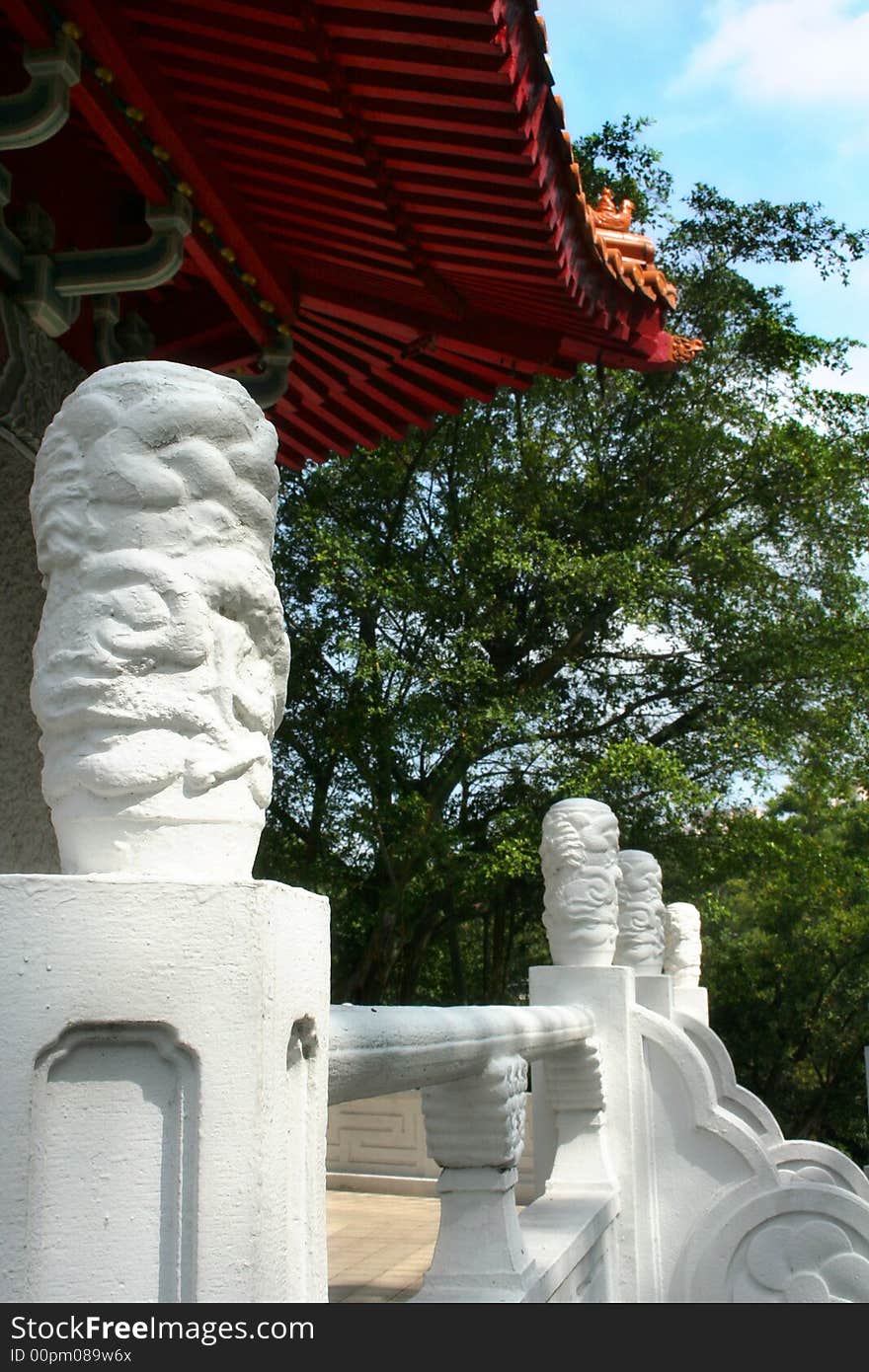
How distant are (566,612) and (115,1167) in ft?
29.8

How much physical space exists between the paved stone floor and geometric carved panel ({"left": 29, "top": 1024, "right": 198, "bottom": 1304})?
111 inches

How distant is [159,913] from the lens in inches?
41.8

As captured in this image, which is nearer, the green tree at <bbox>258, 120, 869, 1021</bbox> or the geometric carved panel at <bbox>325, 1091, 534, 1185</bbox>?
the geometric carved panel at <bbox>325, 1091, 534, 1185</bbox>

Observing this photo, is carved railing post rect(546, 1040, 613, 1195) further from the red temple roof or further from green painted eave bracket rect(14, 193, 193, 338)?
green painted eave bracket rect(14, 193, 193, 338)

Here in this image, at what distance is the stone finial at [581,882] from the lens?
376 centimetres

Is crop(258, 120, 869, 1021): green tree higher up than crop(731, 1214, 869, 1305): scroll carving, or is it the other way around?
crop(258, 120, 869, 1021): green tree

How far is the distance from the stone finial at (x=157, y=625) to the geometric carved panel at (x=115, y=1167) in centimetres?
17

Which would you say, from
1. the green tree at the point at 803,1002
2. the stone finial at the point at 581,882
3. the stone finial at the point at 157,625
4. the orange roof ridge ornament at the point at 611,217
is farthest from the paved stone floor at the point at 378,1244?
Result: the green tree at the point at 803,1002

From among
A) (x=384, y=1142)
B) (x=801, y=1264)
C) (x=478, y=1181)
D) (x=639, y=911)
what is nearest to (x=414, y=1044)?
(x=478, y=1181)

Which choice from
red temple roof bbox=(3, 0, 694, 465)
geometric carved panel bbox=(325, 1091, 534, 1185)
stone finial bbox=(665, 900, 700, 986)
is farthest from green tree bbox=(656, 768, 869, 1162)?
red temple roof bbox=(3, 0, 694, 465)

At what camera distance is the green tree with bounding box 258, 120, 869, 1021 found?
362 inches

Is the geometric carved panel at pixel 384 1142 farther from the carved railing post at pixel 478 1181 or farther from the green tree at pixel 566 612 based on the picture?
the carved railing post at pixel 478 1181

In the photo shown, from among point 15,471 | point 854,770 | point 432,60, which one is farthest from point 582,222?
point 854,770

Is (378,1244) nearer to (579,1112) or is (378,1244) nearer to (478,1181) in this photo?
(579,1112)
